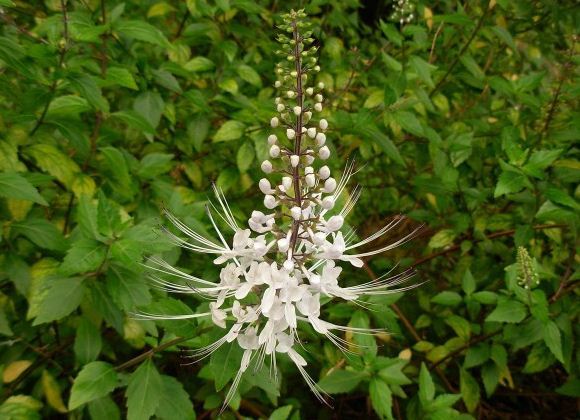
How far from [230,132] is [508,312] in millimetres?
1773

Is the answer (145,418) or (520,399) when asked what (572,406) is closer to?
(520,399)

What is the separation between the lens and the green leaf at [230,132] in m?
2.75

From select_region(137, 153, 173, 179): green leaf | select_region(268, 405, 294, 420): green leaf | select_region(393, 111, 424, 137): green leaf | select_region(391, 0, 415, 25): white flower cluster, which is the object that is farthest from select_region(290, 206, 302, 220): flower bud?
select_region(391, 0, 415, 25): white flower cluster

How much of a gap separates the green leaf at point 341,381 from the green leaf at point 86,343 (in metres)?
1.09

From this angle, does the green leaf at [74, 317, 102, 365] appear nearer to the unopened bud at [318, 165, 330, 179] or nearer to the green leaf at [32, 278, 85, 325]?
the green leaf at [32, 278, 85, 325]

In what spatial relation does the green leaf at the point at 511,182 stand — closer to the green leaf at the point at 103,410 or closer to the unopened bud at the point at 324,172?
the unopened bud at the point at 324,172

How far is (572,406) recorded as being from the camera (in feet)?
11.0

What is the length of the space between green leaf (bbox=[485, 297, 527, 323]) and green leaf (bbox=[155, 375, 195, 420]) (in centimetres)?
152

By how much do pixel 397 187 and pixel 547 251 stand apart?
121 centimetres

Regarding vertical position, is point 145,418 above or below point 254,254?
below

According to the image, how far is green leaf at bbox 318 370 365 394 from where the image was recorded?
243 cm

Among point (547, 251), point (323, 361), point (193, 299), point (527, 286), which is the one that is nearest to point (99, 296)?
point (193, 299)

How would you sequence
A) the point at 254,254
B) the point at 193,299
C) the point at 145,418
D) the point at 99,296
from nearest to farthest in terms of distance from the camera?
the point at 254,254, the point at 145,418, the point at 99,296, the point at 193,299

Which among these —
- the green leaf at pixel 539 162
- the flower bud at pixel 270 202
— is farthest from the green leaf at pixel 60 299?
the green leaf at pixel 539 162
